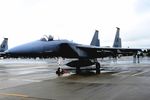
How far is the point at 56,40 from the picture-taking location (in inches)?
667

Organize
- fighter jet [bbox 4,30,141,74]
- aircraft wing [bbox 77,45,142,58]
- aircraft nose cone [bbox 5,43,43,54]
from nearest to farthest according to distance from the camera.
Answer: aircraft nose cone [bbox 5,43,43,54], fighter jet [bbox 4,30,141,74], aircraft wing [bbox 77,45,142,58]

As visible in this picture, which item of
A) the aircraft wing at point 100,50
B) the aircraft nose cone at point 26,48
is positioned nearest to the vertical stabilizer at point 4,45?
the aircraft wing at point 100,50

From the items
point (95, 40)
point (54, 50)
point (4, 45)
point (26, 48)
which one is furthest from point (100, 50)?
point (4, 45)

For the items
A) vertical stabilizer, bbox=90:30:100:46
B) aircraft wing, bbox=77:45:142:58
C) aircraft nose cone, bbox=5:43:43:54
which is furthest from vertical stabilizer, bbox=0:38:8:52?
aircraft nose cone, bbox=5:43:43:54

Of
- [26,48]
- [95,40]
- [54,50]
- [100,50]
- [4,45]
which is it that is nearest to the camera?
[26,48]

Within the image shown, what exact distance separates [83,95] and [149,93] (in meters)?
2.32

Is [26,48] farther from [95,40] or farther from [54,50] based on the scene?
[95,40]

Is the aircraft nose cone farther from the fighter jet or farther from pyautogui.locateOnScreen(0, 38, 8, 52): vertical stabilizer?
pyautogui.locateOnScreen(0, 38, 8, 52): vertical stabilizer

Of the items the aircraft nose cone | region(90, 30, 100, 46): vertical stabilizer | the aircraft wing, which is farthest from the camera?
region(90, 30, 100, 46): vertical stabilizer

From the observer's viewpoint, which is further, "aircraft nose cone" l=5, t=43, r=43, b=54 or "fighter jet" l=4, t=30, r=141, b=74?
"fighter jet" l=4, t=30, r=141, b=74

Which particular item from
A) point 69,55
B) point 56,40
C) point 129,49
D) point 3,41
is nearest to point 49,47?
point 56,40

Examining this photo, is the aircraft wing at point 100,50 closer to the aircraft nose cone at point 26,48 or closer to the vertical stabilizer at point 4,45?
the aircraft nose cone at point 26,48

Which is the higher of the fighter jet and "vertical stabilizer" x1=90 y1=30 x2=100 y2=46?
"vertical stabilizer" x1=90 y1=30 x2=100 y2=46

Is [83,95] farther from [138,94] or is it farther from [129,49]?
[129,49]
